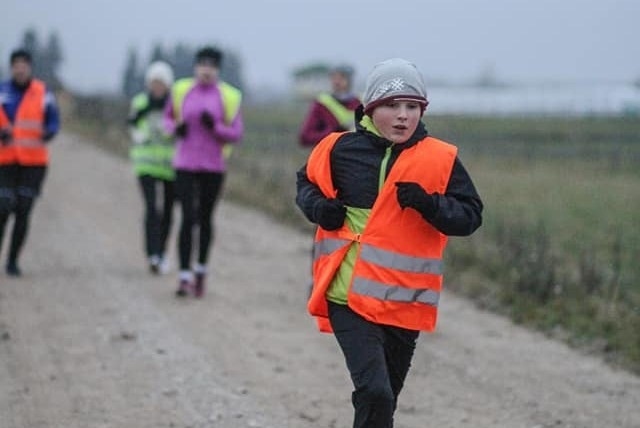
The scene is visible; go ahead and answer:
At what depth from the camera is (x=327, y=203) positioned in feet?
15.9

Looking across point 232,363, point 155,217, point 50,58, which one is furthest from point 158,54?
point 232,363

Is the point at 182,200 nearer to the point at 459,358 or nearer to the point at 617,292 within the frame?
the point at 459,358

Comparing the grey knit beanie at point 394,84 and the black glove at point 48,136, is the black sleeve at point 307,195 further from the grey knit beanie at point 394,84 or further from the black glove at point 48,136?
the black glove at point 48,136

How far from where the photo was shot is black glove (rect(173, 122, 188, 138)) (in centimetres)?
1002

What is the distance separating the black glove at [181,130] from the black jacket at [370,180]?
5.16m

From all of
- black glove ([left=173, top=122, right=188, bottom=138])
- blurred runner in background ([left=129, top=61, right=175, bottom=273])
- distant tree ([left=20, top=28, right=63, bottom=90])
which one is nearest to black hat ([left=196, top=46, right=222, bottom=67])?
black glove ([left=173, top=122, right=188, bottom=138])

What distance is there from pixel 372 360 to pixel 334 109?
17.3 feet

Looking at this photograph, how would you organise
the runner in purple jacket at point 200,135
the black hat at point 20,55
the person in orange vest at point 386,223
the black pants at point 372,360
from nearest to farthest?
the black pants at point 372,360, the person in orange vest at point 386,223, the runner in purple jacket at point 200,135, the black hat at point 20,55

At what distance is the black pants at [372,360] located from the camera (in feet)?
15.1

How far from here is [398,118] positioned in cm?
477

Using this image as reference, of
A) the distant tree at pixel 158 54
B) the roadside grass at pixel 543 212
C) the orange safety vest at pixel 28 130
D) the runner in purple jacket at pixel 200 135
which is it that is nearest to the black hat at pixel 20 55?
the orange safety vest at pixel 28 130

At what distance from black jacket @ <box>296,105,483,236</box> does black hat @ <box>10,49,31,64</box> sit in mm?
6518

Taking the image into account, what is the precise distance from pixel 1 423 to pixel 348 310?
2.45 metres

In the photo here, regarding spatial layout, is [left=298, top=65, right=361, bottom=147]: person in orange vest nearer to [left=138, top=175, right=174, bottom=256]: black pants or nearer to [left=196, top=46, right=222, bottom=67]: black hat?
[left=196, top=46, right=222, bottom=67]: black hat
